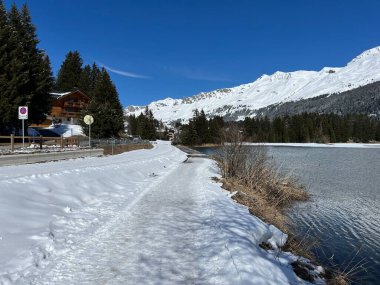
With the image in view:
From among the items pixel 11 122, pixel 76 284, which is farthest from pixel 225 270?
pixel 11 122

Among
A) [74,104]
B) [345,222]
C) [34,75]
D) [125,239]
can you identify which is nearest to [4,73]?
[34,75]

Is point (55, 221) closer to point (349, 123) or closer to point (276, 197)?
point (276, 197)

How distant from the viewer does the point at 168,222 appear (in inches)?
378

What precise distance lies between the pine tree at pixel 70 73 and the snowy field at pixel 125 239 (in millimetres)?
84208

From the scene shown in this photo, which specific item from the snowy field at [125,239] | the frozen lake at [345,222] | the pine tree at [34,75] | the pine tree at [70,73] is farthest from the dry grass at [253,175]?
the pine tree at [70,73]

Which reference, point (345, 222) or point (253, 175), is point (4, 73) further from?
point (345, 222)

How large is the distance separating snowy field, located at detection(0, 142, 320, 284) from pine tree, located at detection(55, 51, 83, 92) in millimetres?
84208

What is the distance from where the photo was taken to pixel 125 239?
7.89 meters

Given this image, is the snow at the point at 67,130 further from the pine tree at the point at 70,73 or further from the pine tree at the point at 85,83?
the pine tree at the point at 70,73

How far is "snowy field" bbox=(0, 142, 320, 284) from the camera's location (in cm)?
594

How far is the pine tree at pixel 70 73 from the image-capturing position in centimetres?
9290

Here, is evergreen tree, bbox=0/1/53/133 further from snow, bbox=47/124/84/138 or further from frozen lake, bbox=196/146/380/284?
frozen lake, bbox=196/146/380/284

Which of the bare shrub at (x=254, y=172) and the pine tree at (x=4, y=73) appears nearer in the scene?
the bare shrub at (x=254, y=172)

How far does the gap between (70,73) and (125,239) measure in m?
92.0
